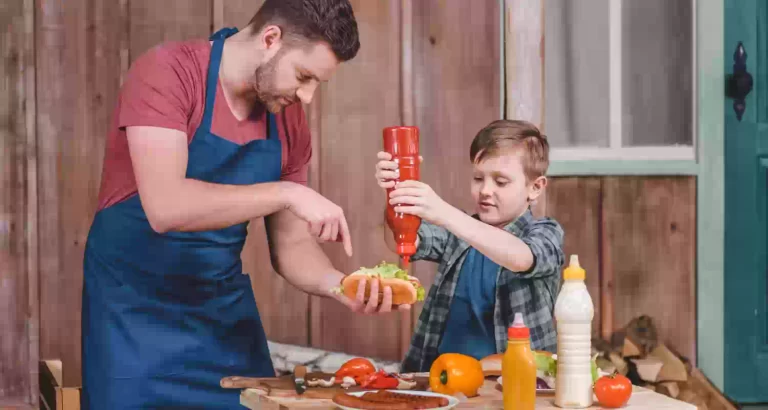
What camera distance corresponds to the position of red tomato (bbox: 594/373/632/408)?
194cm

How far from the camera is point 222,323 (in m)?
2.57

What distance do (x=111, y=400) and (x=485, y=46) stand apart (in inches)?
66.3

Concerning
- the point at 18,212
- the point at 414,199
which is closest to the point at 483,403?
the point at 414,199

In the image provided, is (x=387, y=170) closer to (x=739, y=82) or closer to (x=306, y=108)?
(x=306, y=108)

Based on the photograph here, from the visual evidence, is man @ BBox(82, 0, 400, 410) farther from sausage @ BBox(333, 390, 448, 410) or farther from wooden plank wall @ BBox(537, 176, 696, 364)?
wooden plank wall @ BBox(537, 176, 696, 364)

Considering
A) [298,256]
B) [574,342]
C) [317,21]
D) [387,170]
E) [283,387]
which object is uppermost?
[317,21]

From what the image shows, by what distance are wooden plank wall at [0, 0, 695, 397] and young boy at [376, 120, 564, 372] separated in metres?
0.56

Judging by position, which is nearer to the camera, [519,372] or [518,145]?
[519,372]

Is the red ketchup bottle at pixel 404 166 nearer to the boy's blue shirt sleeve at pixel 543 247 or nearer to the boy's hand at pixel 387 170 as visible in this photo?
the boy's hand at pixel 387 170

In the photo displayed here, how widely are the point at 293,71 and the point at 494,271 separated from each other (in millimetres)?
744

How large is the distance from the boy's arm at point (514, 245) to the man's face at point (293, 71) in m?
0.47

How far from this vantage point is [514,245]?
96.5 inches

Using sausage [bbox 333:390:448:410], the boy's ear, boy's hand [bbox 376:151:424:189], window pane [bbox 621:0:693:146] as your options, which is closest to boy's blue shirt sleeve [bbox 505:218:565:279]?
the boy's ear

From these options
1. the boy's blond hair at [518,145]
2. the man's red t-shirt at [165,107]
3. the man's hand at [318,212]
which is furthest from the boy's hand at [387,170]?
the boy's blond hair at [518,145]
